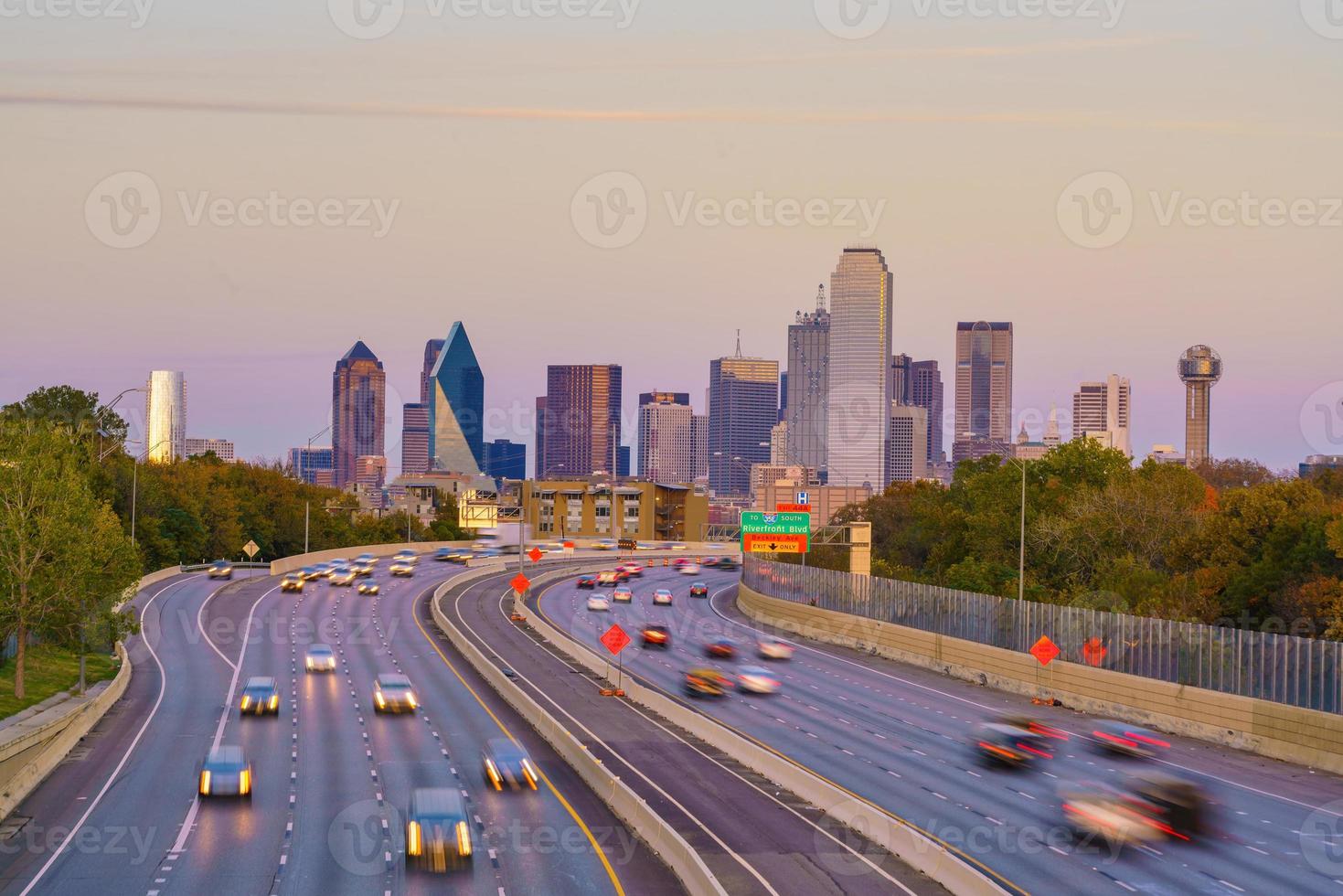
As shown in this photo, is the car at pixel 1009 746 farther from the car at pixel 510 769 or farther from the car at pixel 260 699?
the car at pixel 260 699

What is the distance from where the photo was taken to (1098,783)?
34.8 metres

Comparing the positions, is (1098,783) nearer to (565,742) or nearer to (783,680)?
(565,742)

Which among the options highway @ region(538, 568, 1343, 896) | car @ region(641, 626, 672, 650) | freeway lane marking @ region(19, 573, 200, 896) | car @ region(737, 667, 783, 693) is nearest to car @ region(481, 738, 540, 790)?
highway @ region(538, 568, 1343, 896)

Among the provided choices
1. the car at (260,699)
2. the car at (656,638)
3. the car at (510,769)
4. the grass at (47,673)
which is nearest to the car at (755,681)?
the car at (656,638)

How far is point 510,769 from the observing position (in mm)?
36000

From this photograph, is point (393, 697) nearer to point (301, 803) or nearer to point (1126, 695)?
point (301, 803)

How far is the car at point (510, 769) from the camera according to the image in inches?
1403

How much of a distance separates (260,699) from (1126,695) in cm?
2878

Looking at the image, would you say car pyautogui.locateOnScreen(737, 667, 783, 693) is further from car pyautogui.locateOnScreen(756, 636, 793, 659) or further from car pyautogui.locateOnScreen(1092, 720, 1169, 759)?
car pyautogui.locateOnScreen(1092, 720, 1169, 759)

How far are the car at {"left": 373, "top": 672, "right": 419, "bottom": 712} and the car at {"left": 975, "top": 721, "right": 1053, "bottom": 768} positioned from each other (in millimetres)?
19369

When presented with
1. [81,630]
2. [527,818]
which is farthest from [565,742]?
[81,630]

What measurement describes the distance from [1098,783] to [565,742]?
46.9 ft

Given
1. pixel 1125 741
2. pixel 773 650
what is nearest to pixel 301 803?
pixel 1125 741

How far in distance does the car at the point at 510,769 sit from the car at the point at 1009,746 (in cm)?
1208
